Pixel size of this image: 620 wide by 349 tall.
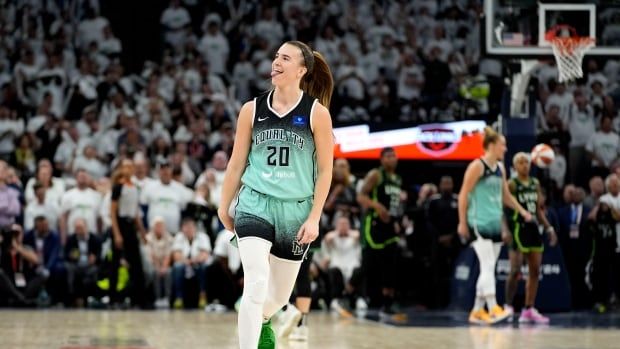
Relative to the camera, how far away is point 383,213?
624 inches

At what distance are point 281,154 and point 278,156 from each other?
0.08 feet

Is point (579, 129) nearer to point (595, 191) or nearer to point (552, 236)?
point (595, 191)

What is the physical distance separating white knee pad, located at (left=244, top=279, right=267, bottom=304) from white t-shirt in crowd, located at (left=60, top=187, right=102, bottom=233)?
1118cm

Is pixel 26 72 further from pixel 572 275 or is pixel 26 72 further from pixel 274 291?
pixel 274 291

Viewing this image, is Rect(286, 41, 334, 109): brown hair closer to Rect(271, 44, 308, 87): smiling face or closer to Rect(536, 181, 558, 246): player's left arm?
Rect(271, 44, 308, 87): smiling face

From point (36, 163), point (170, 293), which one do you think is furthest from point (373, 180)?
point (36, 163)

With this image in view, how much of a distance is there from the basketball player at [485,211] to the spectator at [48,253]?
6.55 metres

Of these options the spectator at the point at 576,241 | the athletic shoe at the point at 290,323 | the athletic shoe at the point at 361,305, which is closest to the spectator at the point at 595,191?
the spectator at the point at 576,241

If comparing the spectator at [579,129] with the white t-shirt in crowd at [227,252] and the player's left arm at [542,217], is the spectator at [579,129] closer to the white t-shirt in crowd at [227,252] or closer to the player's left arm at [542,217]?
the player's left arm at [542,217]

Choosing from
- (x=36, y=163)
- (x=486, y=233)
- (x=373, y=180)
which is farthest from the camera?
(x=36, y=163)

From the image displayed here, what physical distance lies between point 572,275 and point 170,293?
244 inches

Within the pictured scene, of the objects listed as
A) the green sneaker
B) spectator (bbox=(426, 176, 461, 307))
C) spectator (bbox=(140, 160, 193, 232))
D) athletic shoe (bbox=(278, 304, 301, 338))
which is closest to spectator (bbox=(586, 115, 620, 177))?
spectator (bbox=(426, 176, 461, 307))

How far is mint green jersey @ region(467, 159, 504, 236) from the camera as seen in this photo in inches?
574

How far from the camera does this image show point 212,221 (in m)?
18.7
